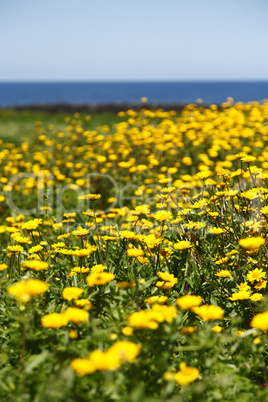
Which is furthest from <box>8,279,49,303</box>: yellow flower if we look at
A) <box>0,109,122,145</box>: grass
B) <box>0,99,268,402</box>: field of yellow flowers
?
<box>0,109,122,145</box>: grass

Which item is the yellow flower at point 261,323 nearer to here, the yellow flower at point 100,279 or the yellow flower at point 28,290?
the yellow flower at point 100,279

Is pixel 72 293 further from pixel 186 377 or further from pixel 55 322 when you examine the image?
pixel 186 377

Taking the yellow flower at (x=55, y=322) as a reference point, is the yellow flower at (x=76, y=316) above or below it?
above

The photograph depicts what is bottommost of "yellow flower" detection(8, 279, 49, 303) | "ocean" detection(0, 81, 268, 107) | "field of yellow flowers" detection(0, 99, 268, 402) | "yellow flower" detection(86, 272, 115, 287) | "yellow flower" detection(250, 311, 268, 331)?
"field of yellow flowers" detection(0, 99, 268, 402)

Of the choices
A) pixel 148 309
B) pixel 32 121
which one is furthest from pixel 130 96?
pixel 148 309

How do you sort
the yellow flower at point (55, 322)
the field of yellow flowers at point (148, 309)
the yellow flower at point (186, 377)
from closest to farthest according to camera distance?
the yellow flower at point (186, 377) < the field of yellow flowers at point (148, 309) < the yellow flower at point (55, 322)

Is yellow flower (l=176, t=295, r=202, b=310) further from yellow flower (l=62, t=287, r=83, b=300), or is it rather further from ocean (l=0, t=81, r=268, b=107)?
ocean (l=0, t=81, r=268, b=107)

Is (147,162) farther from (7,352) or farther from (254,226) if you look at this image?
(7,352)

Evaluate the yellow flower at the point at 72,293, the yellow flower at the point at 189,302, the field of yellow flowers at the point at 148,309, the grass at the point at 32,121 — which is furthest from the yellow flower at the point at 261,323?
the grass at the point at 32,121

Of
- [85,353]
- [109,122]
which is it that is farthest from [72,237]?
[109,122]

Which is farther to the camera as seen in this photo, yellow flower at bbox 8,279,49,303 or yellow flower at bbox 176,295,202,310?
yellow flower at bbox 176,295,202,310

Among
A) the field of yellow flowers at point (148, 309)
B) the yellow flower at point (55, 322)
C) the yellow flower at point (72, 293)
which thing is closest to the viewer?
the field of yellow flowers at point (148, 309)

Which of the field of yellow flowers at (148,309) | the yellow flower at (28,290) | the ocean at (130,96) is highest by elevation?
the ocean at (130,96)

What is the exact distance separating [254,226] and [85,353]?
1.33m
